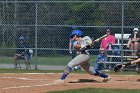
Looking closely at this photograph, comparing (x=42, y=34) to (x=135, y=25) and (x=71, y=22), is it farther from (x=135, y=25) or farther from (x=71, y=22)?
(x=135, y=25)

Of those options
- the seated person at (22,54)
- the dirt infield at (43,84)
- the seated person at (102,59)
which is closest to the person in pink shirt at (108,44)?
the seated person at (102,59)

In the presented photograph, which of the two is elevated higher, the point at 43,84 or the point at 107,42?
the point at 107,42

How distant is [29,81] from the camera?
47.8 feet

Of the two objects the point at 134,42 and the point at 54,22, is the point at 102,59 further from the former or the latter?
the point at 54,22

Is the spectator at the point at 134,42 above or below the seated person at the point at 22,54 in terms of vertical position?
above

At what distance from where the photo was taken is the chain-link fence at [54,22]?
21.3 metres

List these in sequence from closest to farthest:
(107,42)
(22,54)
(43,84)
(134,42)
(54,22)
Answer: (43,84), (134,42), (107,42), (22,54), (54,22)

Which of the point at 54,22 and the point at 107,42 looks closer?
the point at 107,42

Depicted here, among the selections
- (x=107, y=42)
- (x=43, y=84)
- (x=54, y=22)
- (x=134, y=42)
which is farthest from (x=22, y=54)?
(x=43, y=84)

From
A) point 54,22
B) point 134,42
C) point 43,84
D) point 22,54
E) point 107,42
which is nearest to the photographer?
point 43,84

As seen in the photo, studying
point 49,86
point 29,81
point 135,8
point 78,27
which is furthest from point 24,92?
point 135,8

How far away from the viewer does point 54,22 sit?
22438mm

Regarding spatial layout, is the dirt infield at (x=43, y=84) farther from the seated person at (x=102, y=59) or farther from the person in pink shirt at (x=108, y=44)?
the person in pink shirt at (x=108, y=44)

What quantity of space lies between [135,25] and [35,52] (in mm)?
4691
